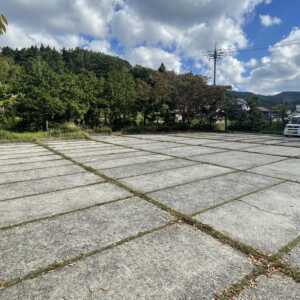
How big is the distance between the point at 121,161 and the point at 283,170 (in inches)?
154

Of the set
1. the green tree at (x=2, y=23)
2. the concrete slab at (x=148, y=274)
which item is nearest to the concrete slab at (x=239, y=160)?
the concrete slab at (x=148, y=274)

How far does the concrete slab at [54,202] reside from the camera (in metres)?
2.84

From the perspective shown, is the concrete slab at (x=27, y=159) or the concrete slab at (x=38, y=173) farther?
the concrete slab at (x=27, y=159)

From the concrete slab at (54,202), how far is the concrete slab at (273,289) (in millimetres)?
2171

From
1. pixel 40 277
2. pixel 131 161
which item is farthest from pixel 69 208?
pixel 131 161

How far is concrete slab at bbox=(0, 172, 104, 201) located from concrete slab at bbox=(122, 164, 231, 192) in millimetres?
771

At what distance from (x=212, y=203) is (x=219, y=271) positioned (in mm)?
1451

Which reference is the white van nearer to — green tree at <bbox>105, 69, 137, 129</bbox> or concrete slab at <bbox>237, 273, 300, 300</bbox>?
green tree at <bbox>105, 69, 137, 129</bbox>

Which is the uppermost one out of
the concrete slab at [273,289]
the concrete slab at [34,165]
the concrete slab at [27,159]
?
the concrete slab at [27,159]

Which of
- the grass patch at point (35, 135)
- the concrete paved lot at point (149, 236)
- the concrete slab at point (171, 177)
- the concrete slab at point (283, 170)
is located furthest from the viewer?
the grass patch at point (35, 135)

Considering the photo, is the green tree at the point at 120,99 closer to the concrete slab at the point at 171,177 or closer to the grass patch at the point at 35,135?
the grass patch at the point at 35,135

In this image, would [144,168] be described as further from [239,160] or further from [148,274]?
[148,274]

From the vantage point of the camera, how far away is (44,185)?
13.4ft

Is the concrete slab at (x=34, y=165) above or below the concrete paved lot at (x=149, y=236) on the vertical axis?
above
